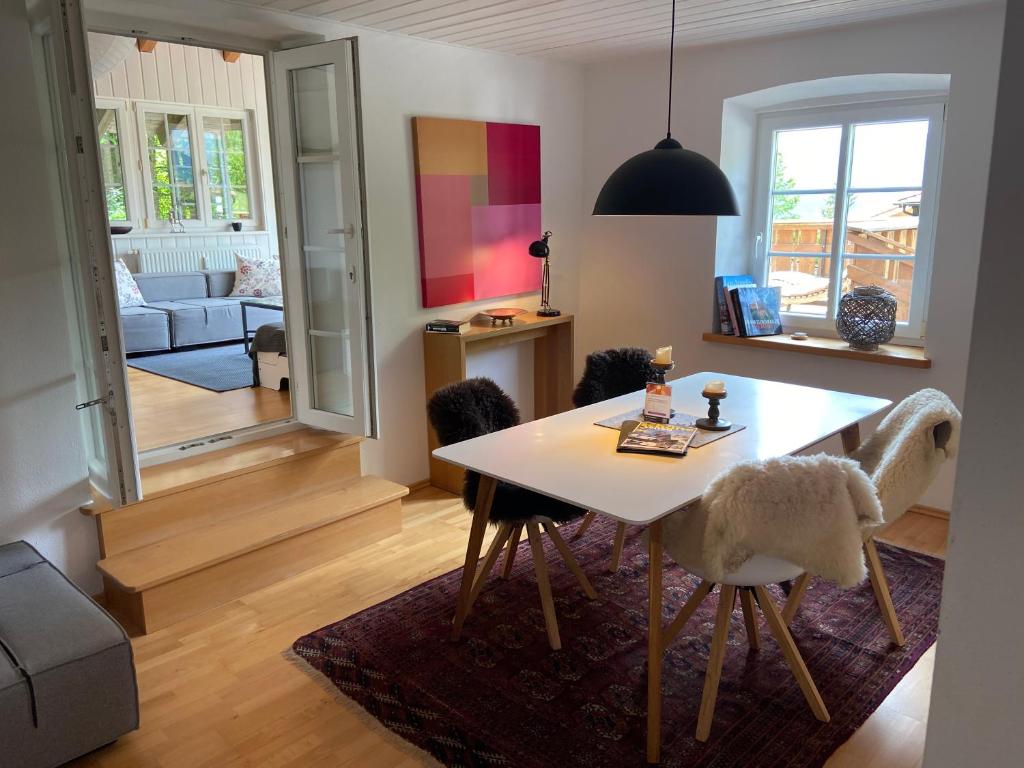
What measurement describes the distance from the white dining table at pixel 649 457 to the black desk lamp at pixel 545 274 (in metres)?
1.51

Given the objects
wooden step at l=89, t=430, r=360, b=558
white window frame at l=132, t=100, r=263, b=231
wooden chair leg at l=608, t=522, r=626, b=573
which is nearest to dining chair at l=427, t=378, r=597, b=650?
wooden chair leg at l=608, t=522, r=626, b=573

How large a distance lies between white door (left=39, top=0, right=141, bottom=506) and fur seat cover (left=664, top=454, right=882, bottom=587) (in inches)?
82.1

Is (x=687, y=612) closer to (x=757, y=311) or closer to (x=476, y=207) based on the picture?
(x=757, y=311)

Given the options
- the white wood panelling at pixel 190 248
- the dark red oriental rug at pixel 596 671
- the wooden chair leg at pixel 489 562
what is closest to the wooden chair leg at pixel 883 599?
the dark red oriental rug at pixel 596 671

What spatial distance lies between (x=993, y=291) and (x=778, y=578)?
5.93 ft

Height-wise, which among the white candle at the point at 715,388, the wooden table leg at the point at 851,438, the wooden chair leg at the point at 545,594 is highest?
the white candle at the point at 715,388

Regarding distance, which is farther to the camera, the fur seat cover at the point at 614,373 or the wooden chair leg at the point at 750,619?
the fur seat cover at the point at 614,373

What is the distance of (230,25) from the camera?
347 cm

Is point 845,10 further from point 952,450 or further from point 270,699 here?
point 270,699

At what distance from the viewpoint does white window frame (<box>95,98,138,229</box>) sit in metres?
7.57

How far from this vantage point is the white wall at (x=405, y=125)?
3.85 metres

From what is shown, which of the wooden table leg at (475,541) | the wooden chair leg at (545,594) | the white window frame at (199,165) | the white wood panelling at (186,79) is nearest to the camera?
the wooden table leg at (475,541)

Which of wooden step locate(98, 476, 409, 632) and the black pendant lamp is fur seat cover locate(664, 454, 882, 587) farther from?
wooden step locate(98, 476, 409, 632)

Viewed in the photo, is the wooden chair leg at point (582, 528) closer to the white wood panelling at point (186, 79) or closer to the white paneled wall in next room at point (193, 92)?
the white paneled wall in next room at point (193, 92)
